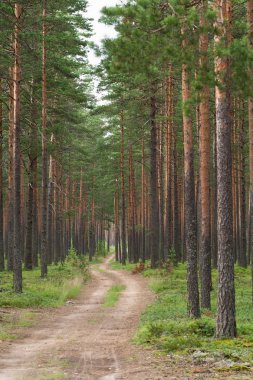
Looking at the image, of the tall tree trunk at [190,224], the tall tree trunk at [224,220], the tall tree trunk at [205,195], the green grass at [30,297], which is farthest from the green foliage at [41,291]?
the tall tree trunk at [224,220]

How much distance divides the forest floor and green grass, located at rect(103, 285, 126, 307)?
842 millimetres

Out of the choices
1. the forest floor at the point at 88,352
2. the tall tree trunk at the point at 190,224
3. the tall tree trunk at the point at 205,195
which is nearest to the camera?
the forest floor at the point at 88,352

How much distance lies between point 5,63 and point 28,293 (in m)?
9.17

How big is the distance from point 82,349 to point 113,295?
1019 centimetres

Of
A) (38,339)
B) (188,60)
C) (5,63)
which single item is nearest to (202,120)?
(188,60)

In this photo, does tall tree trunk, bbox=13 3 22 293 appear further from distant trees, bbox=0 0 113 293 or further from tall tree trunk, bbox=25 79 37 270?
tall tree trunk, bbox=25 79 37 270

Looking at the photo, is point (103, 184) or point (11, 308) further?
point (103, 184)

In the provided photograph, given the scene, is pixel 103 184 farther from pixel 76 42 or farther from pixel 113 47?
pixel 113 47

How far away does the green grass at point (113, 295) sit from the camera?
18.2 m

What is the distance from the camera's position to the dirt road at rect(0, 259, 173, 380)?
8.05m

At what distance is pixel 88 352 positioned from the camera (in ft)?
32.8

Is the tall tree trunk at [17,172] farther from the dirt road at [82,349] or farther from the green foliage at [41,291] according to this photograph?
the dirt road at [82,349]

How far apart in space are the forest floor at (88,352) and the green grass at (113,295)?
84cm

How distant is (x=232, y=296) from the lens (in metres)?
9.91
